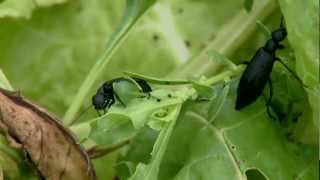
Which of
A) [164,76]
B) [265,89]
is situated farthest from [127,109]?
[164,76]

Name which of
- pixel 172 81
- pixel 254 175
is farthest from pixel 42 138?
pixel 254 175

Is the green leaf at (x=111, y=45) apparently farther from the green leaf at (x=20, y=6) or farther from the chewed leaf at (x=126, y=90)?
the green leaf at (x=20, y=6)

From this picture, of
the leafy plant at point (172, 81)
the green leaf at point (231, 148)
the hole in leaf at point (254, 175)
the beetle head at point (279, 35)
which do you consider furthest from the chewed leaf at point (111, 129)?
the beetle head at point (279, 35)

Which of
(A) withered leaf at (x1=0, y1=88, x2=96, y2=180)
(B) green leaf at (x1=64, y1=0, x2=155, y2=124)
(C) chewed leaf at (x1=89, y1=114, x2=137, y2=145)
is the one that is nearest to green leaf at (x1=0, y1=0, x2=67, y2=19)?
(B) green leaf at (x1=64, y1=0, x2=155, y2=124)

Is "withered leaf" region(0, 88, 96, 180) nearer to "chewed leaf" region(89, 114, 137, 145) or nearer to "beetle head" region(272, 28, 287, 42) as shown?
"chewed leaf" region(89, 114, 137, 145)

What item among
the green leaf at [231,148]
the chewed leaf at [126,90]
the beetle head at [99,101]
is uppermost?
the chewed leaf at [126,90]

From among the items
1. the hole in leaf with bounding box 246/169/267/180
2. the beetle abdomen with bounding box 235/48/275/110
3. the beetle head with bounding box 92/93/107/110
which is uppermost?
the beetle head with bounding box 92/93/107/110
